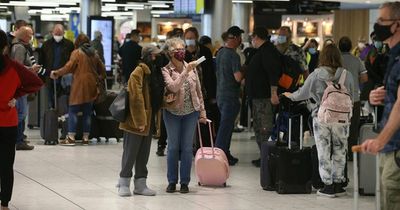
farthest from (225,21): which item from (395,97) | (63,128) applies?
(395,97)

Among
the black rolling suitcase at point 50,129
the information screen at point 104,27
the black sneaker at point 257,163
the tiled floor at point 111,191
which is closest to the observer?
the tiled floor at point 111,191

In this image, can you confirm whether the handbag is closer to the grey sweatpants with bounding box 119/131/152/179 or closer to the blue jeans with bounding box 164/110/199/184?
the grey sweatpants with bounding box 119/131/152/179

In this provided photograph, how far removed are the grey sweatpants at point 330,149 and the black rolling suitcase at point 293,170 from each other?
21 centimetres

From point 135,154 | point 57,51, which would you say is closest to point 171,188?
point 135,154

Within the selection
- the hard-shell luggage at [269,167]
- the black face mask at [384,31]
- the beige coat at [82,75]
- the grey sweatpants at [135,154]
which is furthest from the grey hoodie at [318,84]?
the beige coat at [82,75]

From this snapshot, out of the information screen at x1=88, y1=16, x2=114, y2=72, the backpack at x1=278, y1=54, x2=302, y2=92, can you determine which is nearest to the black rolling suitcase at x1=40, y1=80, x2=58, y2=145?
the backpack at x1=278, y1=54, x2=302, y2=92

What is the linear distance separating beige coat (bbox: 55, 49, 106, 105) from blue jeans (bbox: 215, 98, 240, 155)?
3037 mm

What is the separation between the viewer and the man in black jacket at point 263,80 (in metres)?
12.3

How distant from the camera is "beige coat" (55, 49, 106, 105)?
15125mm

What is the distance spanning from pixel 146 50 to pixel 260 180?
89.3 inches

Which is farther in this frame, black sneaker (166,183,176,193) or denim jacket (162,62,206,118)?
black sneaker (166,183,176,193)

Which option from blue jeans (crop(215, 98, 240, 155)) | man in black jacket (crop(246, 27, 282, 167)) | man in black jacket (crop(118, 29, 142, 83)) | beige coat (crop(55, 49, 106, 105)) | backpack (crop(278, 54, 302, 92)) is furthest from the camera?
man in black jacket (crop(118, 29, 142, 83))

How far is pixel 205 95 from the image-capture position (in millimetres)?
13125

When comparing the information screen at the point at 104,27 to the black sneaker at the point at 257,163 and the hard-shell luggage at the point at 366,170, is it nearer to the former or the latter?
the black sneaker at the point at 257,163
